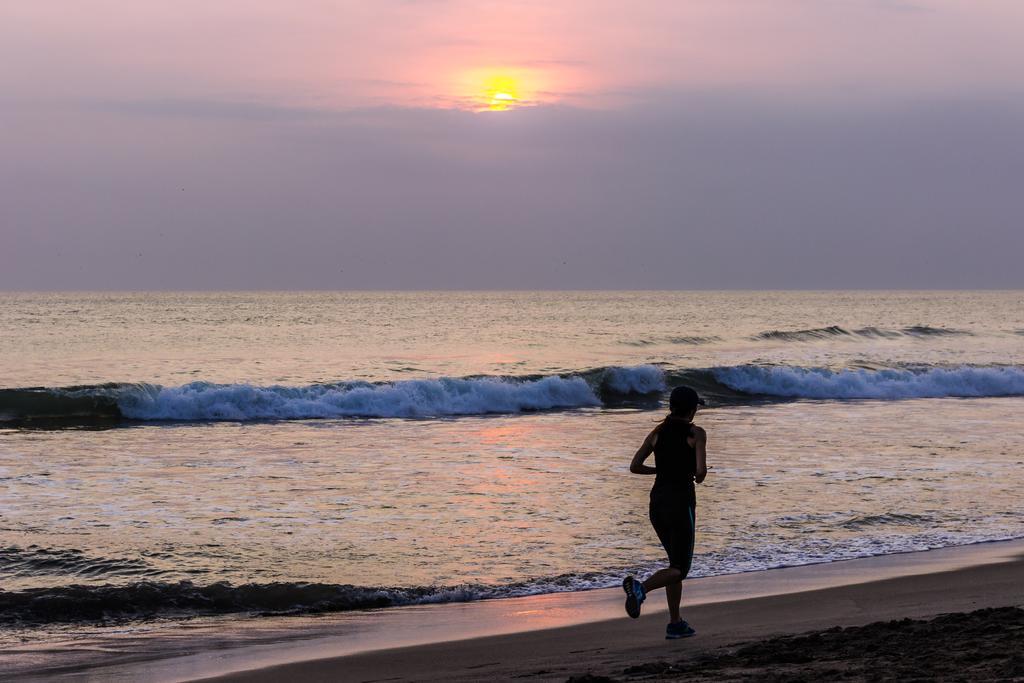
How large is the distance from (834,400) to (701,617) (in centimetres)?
2542

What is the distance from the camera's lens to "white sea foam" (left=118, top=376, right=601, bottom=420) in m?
25.9

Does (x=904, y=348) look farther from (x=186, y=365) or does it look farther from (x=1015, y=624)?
(x=1015, y=624)

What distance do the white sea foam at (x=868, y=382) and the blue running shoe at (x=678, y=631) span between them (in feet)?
89.6

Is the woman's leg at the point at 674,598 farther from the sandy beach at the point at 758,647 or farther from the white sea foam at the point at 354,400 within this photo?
the white sea foam at the point at 354,400

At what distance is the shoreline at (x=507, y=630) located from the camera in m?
6.68

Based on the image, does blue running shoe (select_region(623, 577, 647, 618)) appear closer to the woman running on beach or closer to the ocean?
the woman running on beach

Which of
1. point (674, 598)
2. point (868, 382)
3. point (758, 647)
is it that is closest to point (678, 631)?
point (674, 598)

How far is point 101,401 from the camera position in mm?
26312

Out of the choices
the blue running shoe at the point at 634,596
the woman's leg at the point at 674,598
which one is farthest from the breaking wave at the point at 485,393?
the blue running shoe at the point at 634,596

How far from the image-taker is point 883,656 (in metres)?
5.84

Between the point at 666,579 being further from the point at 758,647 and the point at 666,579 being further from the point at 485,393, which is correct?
the point at 485,393

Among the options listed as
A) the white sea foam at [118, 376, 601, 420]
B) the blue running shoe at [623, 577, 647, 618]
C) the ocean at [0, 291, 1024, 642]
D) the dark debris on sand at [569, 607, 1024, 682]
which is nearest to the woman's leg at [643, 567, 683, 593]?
the blue running shoe at [623, 577, 647, 618]

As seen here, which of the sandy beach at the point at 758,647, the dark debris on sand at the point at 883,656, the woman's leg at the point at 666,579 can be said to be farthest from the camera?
the woman's leg at the point at 666,579

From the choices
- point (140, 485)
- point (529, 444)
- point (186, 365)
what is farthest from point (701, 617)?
point (186, 365)
